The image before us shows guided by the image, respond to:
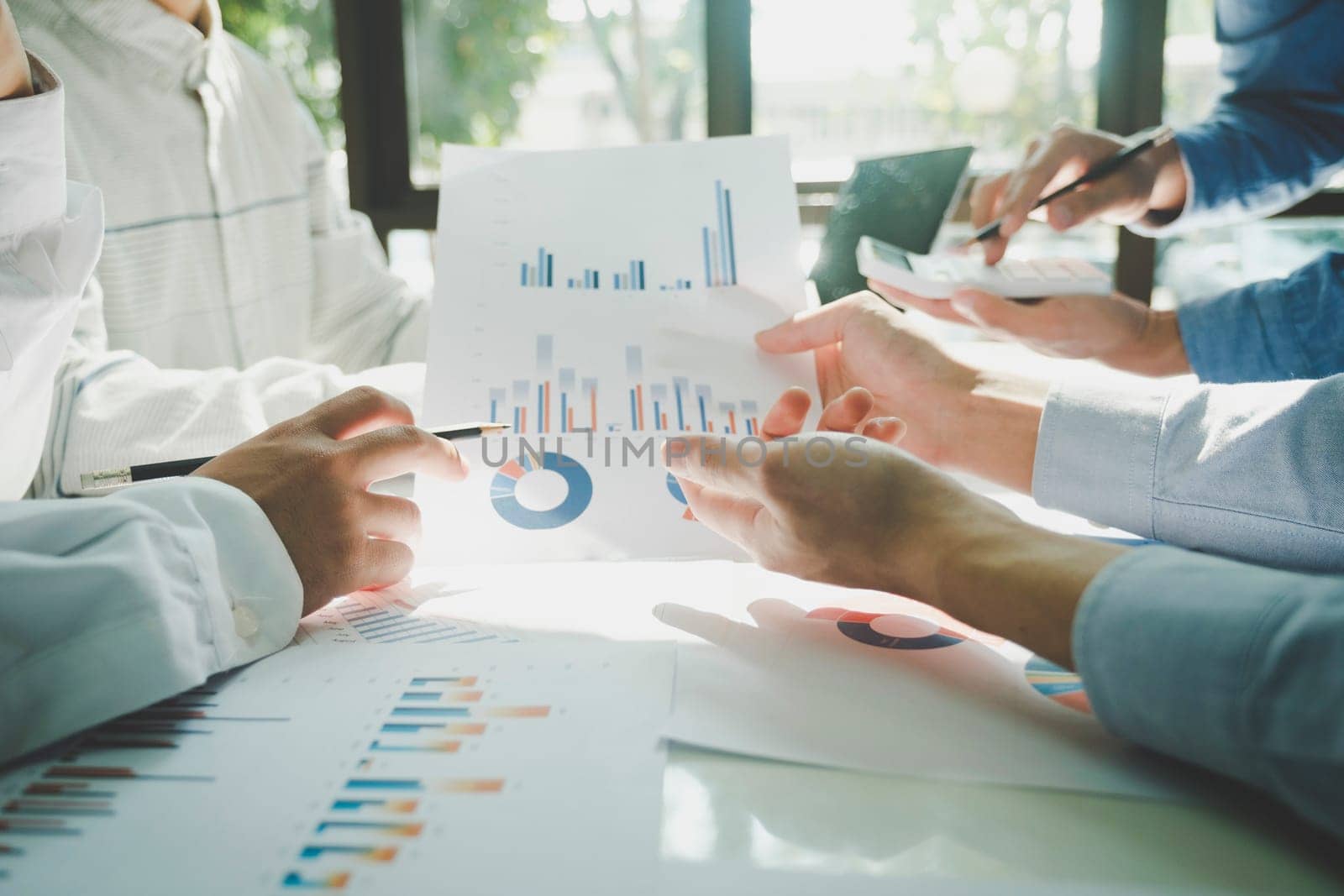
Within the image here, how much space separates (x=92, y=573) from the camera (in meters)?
0.34

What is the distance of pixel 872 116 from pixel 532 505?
138 centimetres

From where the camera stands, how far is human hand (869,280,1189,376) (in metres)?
0.80

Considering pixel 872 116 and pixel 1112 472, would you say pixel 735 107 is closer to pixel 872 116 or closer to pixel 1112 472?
pixel 872 116

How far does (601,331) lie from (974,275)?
13.9 inches

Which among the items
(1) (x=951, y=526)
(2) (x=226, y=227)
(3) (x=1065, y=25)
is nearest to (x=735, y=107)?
(3) (x=1065, y=25)

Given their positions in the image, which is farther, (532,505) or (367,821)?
(532,505)

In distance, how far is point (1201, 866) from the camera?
277mm

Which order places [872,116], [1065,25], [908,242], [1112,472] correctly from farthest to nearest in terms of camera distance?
[872,116] < [1065,25] < [908,242] < [1112,472]

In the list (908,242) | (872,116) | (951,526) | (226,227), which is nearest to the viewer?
(951,526)

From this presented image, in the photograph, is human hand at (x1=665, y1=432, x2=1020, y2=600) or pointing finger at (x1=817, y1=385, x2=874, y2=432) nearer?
human hand at (x1=665, y1=432, x2=1020, y2=600)

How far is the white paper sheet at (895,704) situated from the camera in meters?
0.33

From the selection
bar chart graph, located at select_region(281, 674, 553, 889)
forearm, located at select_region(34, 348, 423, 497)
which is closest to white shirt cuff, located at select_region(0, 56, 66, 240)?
forearm, located at select_region(34, 348, 423, 497)

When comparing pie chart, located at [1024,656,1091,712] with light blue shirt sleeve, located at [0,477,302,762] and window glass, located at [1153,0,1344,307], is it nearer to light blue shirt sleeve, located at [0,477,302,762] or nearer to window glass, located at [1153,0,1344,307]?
light blue shirt sleeve, located at [0,477,302,762]

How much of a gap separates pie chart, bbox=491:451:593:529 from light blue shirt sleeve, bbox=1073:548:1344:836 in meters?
0.33
